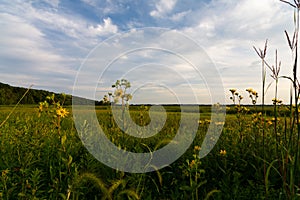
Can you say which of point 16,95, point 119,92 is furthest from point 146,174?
point 16,95

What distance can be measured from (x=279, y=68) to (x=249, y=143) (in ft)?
7.53

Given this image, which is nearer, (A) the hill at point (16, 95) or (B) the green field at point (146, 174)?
(B) the green field at point (146, 174)

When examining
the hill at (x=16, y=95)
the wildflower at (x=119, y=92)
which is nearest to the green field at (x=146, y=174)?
the wildflower at (x=119, y=92)

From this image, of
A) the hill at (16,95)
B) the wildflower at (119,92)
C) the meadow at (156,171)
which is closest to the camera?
the meadow at (156,171)

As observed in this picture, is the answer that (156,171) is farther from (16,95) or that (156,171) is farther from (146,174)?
(16,95)

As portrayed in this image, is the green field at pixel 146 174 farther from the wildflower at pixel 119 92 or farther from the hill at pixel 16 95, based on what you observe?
the hill at pixel 16 95

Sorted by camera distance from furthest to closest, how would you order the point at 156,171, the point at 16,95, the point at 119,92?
the point at 16,95, the point at 119,92, the point at 156,171

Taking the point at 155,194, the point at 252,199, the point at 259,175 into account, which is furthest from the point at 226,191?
the point at 155,194

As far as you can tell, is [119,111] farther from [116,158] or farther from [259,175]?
[259,175]

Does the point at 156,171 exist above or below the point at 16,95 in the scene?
below

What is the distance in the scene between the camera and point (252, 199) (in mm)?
2479

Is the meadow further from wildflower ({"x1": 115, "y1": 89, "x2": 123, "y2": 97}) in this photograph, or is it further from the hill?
the hill

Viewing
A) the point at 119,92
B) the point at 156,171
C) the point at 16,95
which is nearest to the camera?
the point at 156,171

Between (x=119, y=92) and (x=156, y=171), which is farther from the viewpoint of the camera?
(x=119, y=92)
